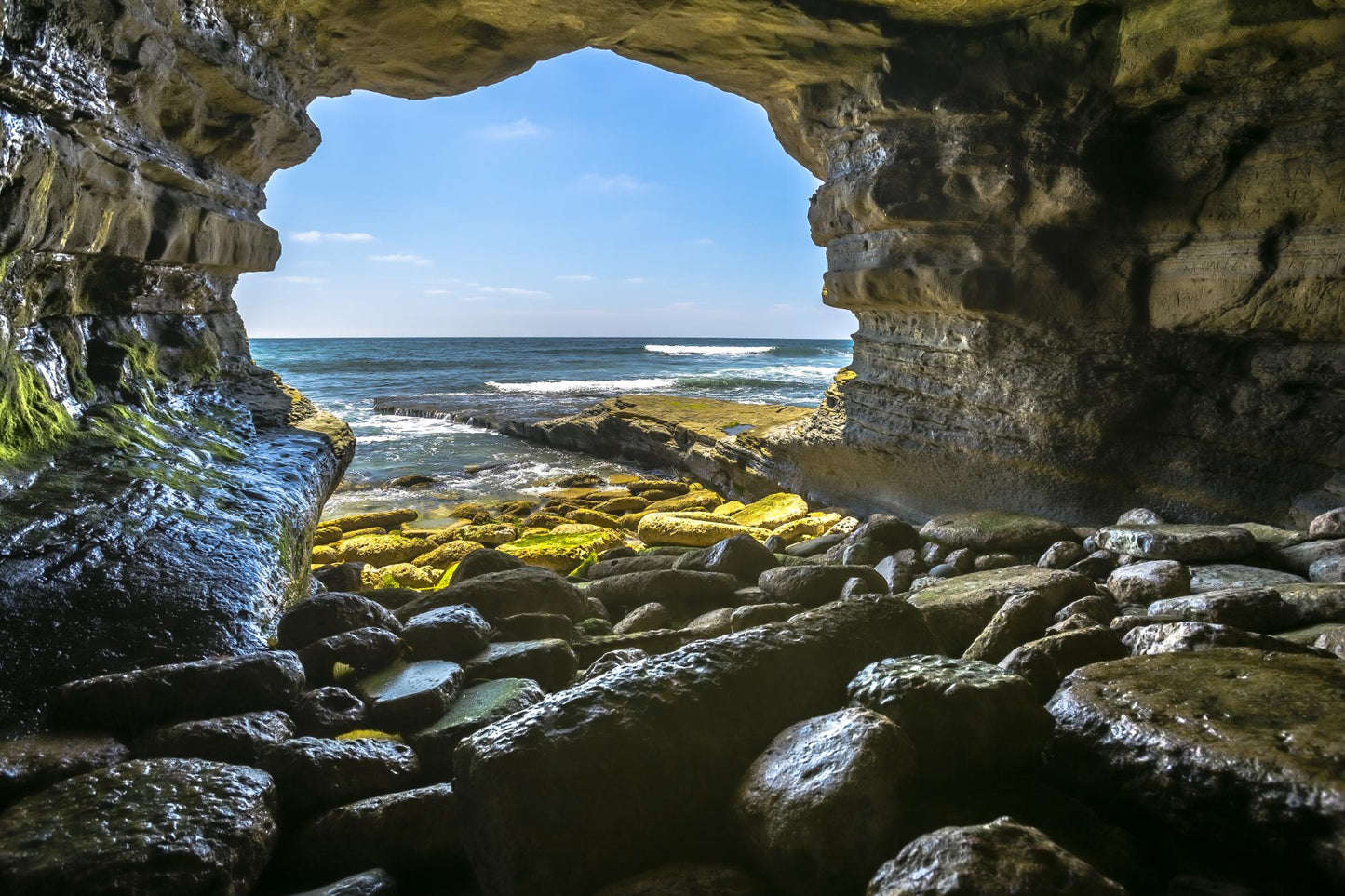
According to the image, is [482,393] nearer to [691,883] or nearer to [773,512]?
[773,512]

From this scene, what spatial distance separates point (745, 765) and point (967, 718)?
21.2 inches

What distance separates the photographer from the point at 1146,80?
212 inches

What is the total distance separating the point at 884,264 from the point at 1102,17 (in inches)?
85.1

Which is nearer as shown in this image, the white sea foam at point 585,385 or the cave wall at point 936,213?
the cave wall at point 936,213

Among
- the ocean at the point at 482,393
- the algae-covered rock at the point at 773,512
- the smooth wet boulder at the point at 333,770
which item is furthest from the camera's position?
the ocean at the point at 482,393

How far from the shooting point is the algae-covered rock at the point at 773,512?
25.3 feet

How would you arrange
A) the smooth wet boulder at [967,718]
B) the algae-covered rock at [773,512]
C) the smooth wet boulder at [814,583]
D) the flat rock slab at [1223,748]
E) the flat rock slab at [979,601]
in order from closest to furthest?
1. the flat rock slab at [1223,748]
2. the smooth wet boulder at [967,718]
3. the flat rock slab at [979,601]
4. the smooth wet boulder at [814,583]
5. the algae-covered rock at [773,512]

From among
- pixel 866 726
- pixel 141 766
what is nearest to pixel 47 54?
pixel 141 766

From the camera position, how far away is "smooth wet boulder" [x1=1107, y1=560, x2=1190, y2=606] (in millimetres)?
3334

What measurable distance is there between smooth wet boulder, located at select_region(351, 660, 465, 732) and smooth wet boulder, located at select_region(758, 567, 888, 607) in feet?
5.87

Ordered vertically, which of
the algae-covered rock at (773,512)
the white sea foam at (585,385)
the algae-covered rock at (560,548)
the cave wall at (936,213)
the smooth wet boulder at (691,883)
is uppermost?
the cave wall at (936,213)

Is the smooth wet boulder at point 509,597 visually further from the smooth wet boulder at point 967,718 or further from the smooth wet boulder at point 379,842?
the smooth wet boulder at point 967,718

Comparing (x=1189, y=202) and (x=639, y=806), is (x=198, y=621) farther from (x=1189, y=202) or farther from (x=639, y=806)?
(x=1189, y=202)

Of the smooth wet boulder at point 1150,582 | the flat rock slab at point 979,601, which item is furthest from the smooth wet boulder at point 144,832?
the smooth wet boulder at point 1150,582
